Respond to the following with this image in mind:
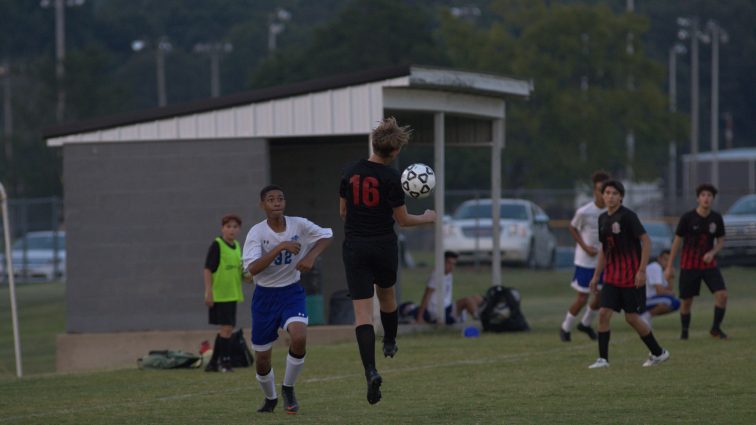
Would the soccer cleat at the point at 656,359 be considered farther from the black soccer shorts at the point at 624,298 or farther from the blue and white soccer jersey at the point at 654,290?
the blue and white soccer jersey at the point at 654,290

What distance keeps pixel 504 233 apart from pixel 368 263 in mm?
24229

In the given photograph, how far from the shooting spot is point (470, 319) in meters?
22.7

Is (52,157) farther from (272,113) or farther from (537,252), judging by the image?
(272,113)

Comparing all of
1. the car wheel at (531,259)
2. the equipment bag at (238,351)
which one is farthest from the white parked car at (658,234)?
the equipment bag at (238,351)

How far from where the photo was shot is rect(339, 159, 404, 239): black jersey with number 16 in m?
10.1

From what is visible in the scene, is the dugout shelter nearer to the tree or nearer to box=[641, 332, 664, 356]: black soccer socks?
box=[641, 332, 664, 356]: black soccer socks

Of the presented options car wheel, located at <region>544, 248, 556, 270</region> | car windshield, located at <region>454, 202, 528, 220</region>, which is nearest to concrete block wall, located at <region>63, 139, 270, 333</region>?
car windshield, located at <region>454, 202, 528, 220</region>

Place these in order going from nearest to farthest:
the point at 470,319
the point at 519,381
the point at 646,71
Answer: the point at 519,381, the point at 470,319, the point at 646,71

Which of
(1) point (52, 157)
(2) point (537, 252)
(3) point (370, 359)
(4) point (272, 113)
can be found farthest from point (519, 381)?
(1) point (52, 157)

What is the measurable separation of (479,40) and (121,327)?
3716cm

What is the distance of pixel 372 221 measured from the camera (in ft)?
33.7

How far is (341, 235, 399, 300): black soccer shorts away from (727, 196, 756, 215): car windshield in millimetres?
27105

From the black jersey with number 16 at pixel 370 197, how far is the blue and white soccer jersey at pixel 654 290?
9576 millimetres

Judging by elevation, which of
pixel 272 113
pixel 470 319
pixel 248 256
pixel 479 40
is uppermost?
pixel 479 40
